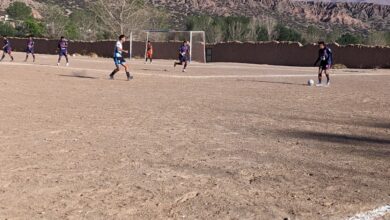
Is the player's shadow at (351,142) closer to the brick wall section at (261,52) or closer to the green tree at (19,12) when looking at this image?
the brick wall section at (261,52)

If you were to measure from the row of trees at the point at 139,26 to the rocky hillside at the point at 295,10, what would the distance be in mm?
20672

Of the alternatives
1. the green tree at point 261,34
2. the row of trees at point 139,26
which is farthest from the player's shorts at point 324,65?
the green tree at point 261,34

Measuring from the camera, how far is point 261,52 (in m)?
52.5

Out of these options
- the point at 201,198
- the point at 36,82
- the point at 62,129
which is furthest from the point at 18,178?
the point at 36,82

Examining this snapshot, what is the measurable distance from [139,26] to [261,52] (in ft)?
90.7

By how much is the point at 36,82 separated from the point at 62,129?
11.5 meters

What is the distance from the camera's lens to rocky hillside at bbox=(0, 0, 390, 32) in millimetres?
123000

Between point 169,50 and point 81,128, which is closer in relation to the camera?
point 81,128

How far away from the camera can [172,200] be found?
615cm

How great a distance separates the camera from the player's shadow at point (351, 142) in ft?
29.4

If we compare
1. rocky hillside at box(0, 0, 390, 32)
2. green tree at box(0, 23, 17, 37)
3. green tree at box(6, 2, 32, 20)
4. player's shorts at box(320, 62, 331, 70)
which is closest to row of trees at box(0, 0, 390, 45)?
green tree at box(0, 23, 17, 37)

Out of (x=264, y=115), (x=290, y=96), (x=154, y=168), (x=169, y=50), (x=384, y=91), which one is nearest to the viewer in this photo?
(x=154, y=168)

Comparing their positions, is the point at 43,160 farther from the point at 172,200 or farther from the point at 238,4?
the point at 238,4

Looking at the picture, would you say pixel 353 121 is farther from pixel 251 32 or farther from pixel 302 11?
pixel 302 11
